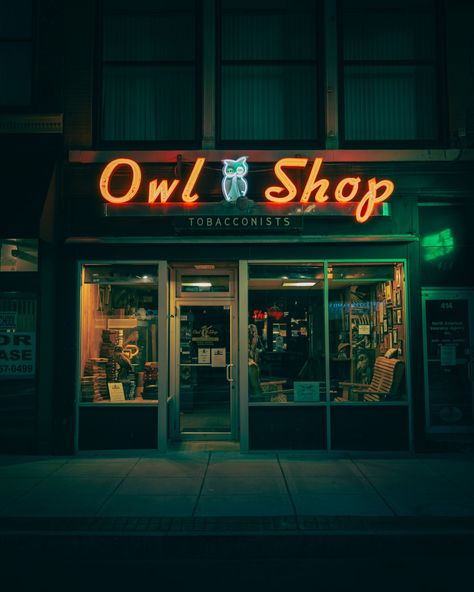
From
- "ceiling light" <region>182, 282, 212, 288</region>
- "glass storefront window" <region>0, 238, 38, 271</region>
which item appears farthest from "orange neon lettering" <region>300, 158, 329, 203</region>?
"glass storefront window" <region>0, 238, 38, 271</region>

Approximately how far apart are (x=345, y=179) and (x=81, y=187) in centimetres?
424

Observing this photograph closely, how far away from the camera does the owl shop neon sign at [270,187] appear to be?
8.63 m

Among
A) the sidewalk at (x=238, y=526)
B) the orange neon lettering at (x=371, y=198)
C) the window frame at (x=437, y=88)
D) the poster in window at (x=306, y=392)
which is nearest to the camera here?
the sidewalk at (x=238, y=526)

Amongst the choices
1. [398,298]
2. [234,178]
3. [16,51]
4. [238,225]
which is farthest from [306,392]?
[16,51]

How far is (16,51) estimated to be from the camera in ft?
31.2

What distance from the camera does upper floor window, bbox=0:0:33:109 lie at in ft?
31.0

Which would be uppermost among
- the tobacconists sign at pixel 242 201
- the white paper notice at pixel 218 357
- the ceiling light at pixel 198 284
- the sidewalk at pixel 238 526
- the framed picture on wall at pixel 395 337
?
the tobacconists sign at pixel 242 201

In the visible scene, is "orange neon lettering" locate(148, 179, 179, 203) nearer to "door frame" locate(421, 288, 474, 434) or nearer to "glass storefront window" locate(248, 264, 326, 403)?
"glass storefront window" locate(248, 264, 326, 403)

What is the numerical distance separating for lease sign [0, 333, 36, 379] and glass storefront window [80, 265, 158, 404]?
0.84m

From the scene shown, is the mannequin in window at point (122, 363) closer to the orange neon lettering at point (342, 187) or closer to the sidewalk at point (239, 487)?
the sidewalk at point (239, 487)

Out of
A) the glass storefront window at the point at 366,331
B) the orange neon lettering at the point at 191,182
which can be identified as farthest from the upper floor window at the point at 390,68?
the orange neon lettering at the point at 191,182

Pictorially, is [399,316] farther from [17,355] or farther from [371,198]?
[17,355]

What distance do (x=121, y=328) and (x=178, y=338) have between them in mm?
1075

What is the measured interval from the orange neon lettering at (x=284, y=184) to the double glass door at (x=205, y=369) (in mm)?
2082
